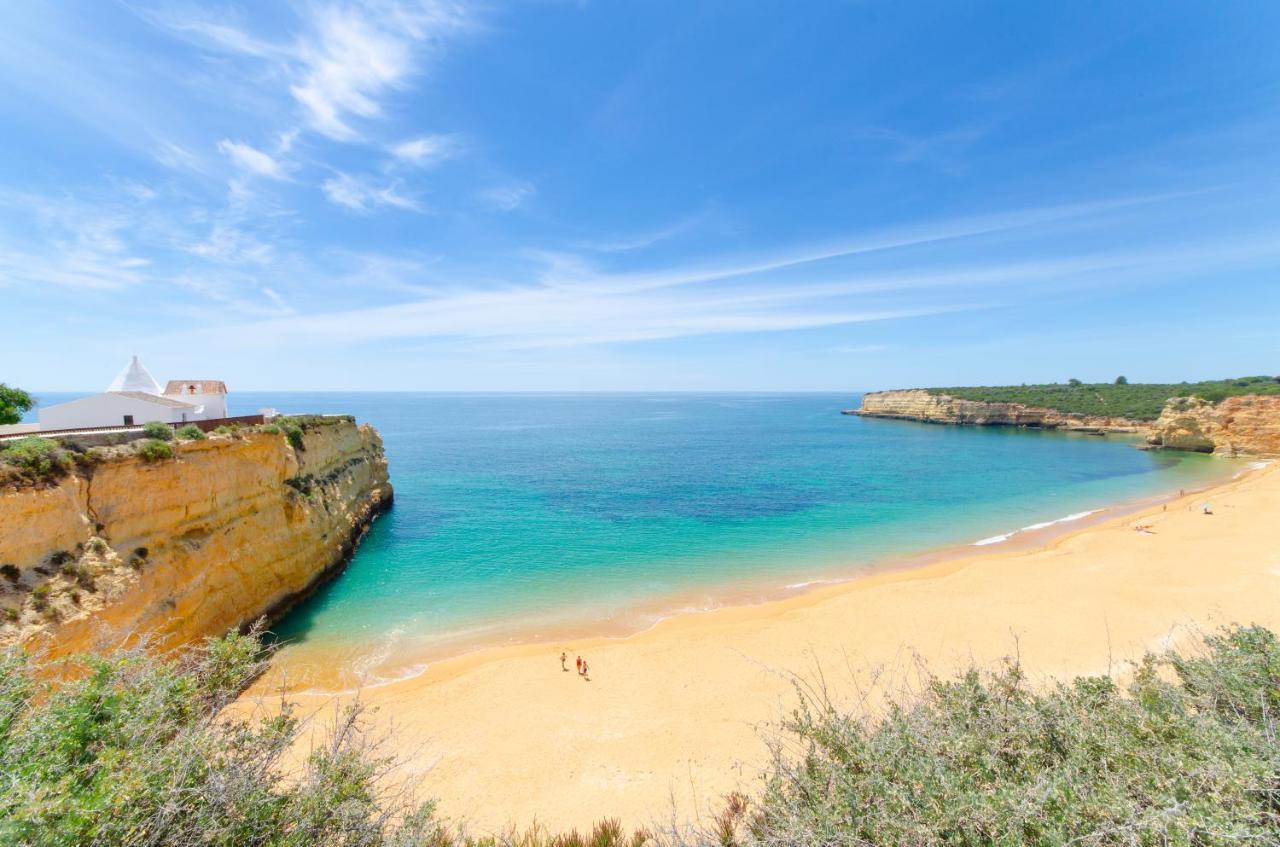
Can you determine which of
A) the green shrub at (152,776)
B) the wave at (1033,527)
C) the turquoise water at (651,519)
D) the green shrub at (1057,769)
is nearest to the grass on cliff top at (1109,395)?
the turquoise water at (651,519)

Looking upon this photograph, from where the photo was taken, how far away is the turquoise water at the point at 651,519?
62.6 feet

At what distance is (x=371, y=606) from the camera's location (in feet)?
61.2

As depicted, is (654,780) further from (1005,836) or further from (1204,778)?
(1204,778)

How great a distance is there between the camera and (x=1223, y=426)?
5562cm

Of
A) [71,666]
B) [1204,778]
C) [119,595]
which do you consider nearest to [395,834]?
[1204,778]

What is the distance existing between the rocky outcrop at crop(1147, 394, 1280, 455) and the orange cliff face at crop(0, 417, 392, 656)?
87.8 meters

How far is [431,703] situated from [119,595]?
8323mm

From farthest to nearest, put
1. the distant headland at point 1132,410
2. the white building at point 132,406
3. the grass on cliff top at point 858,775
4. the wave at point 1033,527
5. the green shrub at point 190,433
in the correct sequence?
the distant headland at point 1132,410 < the wave at point 1033,527 < the white building at point 132,406 < the green shrub at point 190,433 < the grass on cliff top at point 858,775

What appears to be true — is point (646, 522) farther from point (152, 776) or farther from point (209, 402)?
point (152, 776)

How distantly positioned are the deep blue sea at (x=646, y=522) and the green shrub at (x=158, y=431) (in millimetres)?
7401

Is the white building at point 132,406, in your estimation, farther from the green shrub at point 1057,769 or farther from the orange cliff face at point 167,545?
the green shrub at point 1057,769

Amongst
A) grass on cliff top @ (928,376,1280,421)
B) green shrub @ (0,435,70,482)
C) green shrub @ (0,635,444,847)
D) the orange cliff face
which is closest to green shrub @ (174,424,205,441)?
the orange cliff face

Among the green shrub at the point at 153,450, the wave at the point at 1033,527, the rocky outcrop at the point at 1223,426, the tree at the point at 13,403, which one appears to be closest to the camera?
the green shrub at the point at 153,450

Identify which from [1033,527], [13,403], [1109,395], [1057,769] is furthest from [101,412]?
[1109,395]
